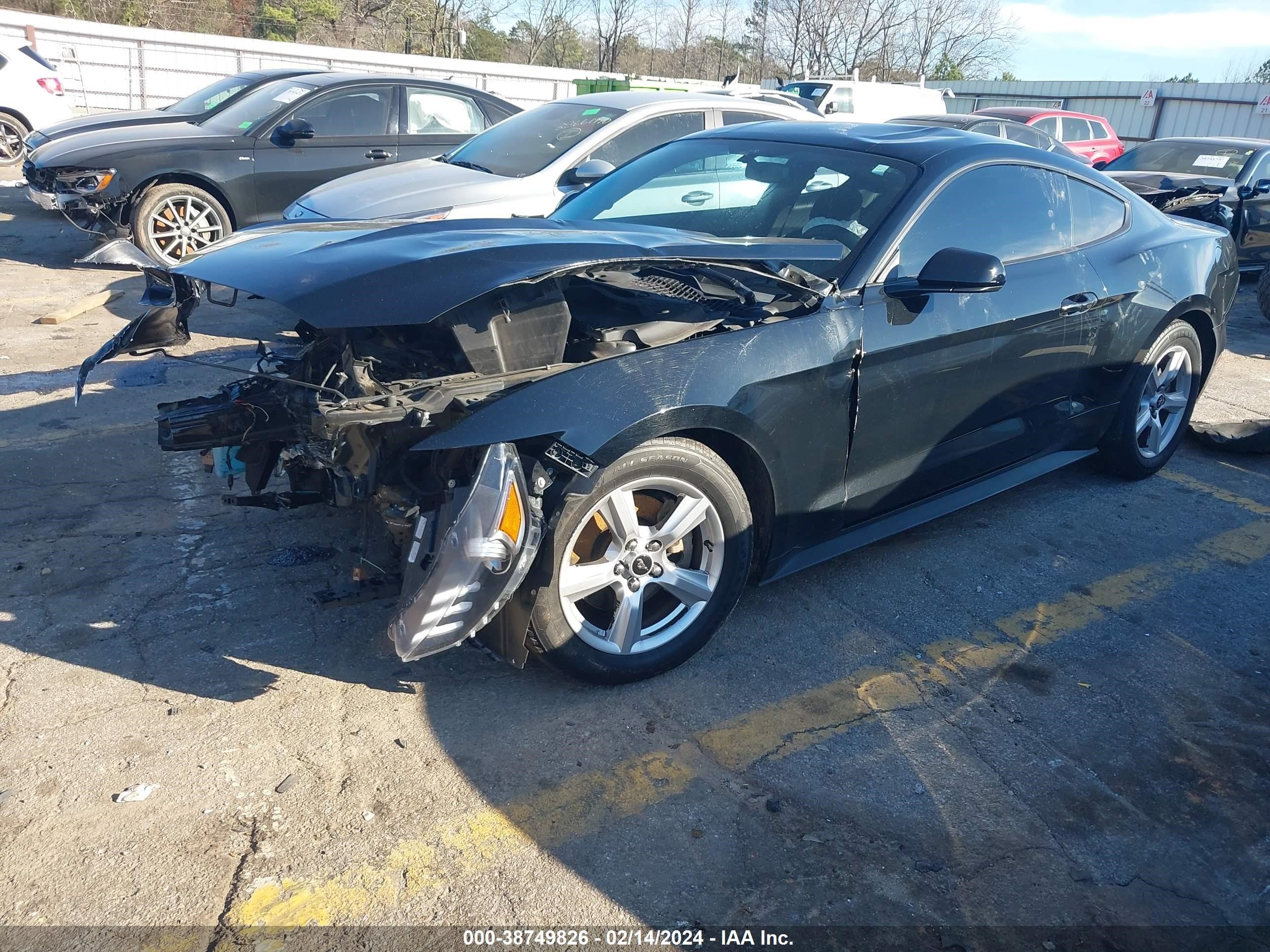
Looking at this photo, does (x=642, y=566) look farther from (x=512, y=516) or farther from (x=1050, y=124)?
(x=1050, y=124)

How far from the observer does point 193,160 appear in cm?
848

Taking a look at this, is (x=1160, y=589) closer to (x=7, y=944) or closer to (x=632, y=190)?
(x=632, y=190)

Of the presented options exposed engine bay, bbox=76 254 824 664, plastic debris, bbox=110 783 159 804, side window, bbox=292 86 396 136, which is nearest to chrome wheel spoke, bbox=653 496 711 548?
exposed engine bay, bbox=76 254 824 664

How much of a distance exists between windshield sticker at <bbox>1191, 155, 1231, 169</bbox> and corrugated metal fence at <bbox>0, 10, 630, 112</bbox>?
446 inches

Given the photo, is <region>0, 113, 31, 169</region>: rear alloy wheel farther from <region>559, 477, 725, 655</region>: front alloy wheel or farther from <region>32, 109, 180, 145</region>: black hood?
<region>559, 477, 725, 655</region>: front alloy wheel

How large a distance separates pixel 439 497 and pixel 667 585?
0.80m

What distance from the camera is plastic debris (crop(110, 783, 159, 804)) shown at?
2.58 metres

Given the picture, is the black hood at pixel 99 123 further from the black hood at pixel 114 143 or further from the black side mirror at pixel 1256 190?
the black side mirror at pixel 1256 190

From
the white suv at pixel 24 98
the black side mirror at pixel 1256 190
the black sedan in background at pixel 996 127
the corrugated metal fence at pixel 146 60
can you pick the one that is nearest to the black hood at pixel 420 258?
the black sedan in background at pixel 996 127

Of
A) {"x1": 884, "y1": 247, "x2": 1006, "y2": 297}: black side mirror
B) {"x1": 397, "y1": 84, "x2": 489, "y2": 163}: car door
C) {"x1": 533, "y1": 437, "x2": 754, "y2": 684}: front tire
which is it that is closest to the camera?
A: {"x1": 533, "y1": 437, "x2": 754, "y2": 684}: front tire

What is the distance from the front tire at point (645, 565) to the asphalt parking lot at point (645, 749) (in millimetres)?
149

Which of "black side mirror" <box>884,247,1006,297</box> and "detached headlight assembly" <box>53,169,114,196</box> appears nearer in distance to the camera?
"black side mirror" <box>884,247,1006,297</box>

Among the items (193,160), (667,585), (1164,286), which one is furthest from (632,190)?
(193,160)

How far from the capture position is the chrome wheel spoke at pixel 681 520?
3.13 m
